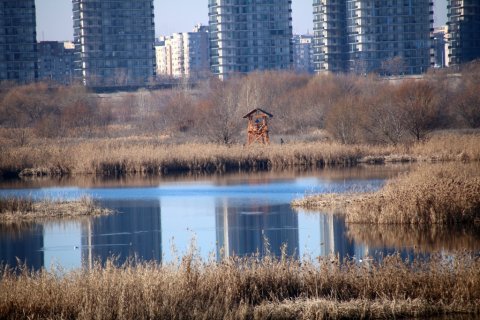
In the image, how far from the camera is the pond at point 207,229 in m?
21.0

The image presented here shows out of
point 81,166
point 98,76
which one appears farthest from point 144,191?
point 98,76

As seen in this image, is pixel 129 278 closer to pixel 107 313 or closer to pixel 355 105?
pixel 107 313

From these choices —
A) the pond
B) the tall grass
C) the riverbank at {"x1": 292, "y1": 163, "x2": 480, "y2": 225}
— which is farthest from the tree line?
the tall grass

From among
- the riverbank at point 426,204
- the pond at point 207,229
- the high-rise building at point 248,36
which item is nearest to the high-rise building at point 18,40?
the high-rise building at point 248,36

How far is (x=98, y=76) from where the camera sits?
108m

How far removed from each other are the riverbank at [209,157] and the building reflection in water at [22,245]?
56.1 ft

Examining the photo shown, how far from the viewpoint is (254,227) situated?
992 inches

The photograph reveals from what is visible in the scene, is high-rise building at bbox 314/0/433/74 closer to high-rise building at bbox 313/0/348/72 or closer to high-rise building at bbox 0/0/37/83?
high-rise building at bbox 313/0/348/72

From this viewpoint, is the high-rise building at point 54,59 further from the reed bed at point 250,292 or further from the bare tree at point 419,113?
the reed bed at point 250,292

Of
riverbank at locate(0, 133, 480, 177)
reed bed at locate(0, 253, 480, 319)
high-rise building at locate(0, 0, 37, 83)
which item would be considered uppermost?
high-rise building at locate(0, 0, 37, 83)

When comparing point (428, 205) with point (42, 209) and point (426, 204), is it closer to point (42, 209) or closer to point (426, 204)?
point (426, 204)

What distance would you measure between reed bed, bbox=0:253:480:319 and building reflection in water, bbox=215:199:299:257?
4047 mm

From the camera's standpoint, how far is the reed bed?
543 inches

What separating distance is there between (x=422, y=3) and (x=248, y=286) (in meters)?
104
